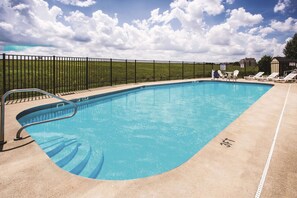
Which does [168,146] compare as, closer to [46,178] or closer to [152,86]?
[46,178]

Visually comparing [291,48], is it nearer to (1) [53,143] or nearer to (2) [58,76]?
(2) [58,76]

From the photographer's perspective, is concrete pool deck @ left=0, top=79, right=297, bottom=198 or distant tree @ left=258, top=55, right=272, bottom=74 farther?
distant tree @ left=258, top=55, right=272, bottom=74

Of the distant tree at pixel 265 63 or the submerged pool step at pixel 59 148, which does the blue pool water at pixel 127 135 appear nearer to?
the submerged pool step at pixel 59 148

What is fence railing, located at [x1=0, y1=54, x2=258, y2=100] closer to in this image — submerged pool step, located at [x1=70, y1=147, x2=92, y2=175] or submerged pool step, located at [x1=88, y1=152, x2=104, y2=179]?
submerged pool step, located at [x1=70, y1=147, x2=92, y2=175]

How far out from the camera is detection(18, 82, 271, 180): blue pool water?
3967 mm

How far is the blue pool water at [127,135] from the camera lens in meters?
3.97

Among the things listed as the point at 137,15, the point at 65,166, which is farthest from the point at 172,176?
the point at 137,15

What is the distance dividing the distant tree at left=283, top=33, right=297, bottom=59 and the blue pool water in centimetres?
5147

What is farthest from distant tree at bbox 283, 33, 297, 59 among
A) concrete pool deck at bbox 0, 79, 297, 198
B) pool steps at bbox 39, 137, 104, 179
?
pool steps at bbox 39, 137, 104, 179

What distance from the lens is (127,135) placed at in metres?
5.71

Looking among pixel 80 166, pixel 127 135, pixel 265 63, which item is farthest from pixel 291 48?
pixel 80 166

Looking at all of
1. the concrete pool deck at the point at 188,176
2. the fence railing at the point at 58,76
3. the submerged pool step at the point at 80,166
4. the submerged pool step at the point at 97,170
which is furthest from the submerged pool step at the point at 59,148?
the fence railing at the point at 58,76

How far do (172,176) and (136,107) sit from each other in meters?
6.50

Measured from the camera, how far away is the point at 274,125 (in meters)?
5.18
